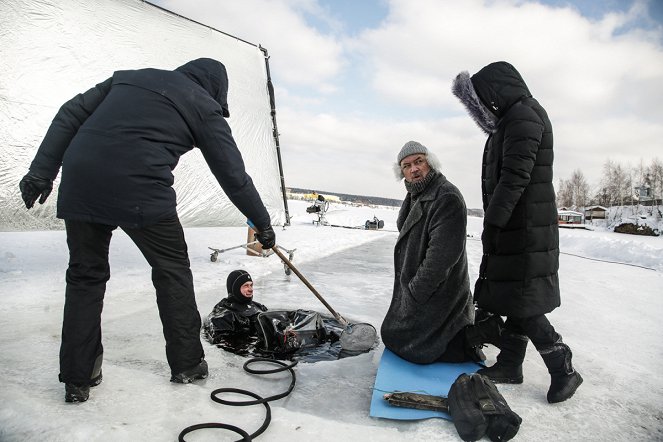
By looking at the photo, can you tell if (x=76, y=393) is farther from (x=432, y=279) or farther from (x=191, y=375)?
(x=432, y=279)

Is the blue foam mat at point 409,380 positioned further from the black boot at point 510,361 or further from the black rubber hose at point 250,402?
the black rubber hose at point 250,402

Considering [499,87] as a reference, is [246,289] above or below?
below

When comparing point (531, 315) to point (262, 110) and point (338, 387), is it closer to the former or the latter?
point (338, 387)

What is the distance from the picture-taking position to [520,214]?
1.91 m

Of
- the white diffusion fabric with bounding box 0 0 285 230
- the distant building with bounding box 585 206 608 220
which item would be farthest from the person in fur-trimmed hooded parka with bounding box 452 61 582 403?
the distant building with bounding box 585 206 608 220

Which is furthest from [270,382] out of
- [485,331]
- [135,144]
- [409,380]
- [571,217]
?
[571,217]

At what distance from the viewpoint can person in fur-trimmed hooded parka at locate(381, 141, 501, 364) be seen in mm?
2064

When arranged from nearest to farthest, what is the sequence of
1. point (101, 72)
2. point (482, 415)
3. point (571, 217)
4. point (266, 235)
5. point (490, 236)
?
point (482, 415) < point (490, 236) < point (266, 235) < point (101, 72) < point (571, 217)

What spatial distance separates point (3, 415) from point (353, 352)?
174 centimetres

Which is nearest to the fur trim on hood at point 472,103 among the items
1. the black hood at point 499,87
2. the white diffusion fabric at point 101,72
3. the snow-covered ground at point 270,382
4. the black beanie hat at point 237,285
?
the black hood at point 499,87

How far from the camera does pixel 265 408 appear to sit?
1.70 m

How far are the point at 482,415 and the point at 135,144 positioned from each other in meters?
1.75

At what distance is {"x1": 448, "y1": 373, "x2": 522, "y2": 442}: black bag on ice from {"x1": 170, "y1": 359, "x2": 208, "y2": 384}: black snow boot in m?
1.17

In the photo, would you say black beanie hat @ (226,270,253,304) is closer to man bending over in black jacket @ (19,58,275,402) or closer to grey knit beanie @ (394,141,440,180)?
man bending over in black jacket @ (19,58,275,402)
